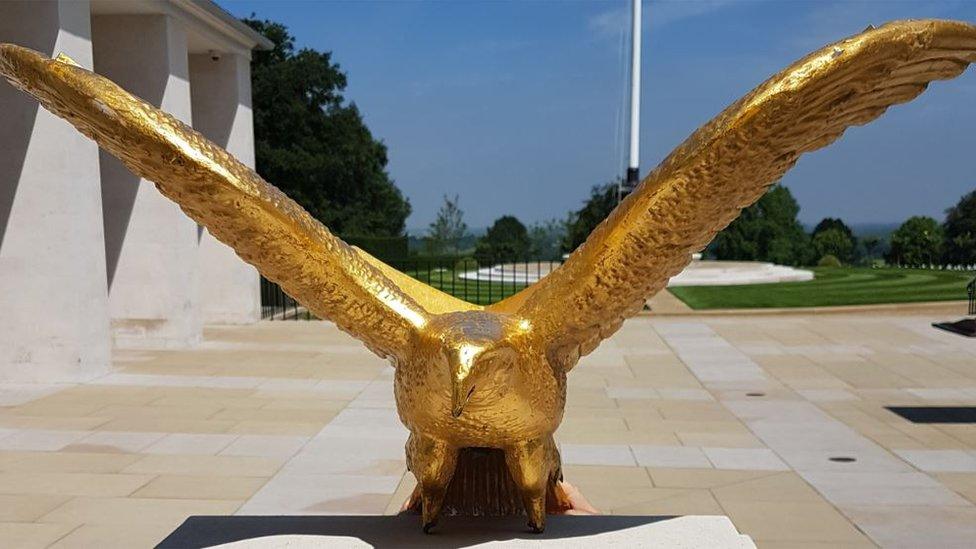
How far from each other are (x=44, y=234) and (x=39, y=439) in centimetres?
350

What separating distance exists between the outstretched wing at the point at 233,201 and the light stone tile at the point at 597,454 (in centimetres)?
413

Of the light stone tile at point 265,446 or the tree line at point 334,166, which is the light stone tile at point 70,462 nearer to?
the light stone tile at point 265,446

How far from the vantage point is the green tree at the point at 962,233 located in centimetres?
3506

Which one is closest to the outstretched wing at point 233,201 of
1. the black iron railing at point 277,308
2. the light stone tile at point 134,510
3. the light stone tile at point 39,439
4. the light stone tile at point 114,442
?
the light stone tile at point 134,510

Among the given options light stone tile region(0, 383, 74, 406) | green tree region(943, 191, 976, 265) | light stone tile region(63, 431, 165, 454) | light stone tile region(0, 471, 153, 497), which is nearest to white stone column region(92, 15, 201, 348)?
light stone tile region(0, 383, 74, 406)

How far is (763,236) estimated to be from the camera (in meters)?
46.2

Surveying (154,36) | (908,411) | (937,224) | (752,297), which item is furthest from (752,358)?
(937,224)

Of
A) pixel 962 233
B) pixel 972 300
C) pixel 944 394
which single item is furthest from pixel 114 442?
pixel 962 233

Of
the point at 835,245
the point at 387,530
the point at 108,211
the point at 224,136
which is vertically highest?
Answer: the point at 224,136

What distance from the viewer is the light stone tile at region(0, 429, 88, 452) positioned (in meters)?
7.55

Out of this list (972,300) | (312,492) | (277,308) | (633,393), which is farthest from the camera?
(277,308)

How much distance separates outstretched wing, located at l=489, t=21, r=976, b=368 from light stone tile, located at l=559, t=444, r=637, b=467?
3.87m

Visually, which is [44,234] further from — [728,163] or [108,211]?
[728,163]

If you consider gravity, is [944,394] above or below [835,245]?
below
